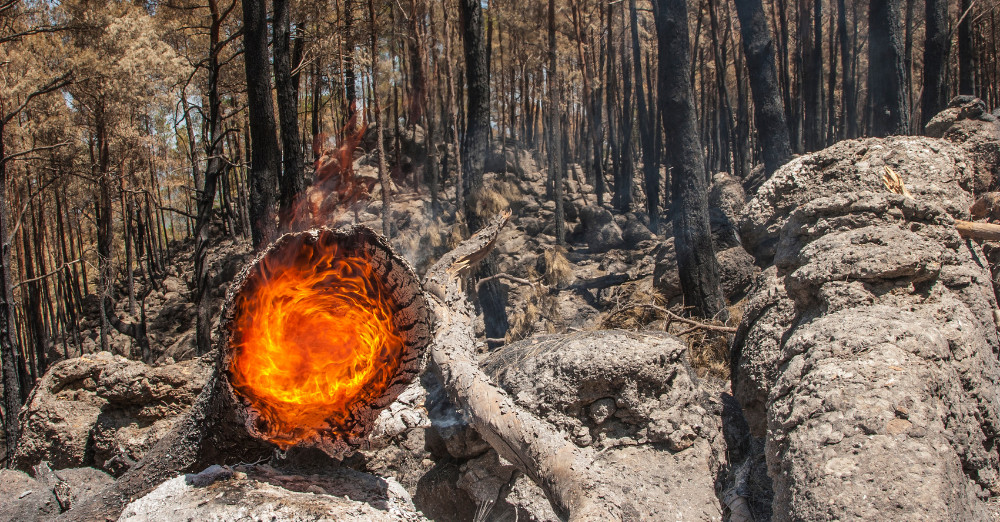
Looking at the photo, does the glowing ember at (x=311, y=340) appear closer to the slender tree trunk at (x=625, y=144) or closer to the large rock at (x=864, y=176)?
the large rock at (x=864, y=176)

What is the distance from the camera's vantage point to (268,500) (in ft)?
8.13

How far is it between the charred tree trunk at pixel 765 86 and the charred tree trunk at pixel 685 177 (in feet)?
4.53

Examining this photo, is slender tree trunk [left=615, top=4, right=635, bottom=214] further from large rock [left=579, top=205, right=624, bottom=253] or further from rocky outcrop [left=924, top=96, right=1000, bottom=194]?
rocky outcrop [left=924, top=96, right=1000, bottom=194]

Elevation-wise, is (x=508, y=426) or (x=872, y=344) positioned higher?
(x=872, y=344)

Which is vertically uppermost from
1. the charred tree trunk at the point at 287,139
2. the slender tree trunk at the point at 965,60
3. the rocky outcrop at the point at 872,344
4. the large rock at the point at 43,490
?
the slender tree trunk at the point at 965,60

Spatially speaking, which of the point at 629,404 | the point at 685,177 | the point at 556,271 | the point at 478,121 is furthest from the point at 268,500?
the point at 478,121

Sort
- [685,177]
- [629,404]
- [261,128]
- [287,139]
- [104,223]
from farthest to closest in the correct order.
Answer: [104,223]
[685,177]
[287,139]
[261,128]
[629,404]

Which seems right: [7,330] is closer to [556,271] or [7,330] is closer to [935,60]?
[556,271]

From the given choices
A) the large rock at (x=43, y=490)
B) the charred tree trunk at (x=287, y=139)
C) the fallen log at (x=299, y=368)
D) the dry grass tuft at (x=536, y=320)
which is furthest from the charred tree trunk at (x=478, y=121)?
the fallen log at (x=299, y=368)

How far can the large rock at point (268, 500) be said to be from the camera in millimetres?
2402

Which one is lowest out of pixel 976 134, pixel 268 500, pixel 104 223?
pixel 268 500

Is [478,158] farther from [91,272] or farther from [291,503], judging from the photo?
[91,272]

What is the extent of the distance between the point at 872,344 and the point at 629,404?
1447 millimetres

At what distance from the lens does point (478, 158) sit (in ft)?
32.5
